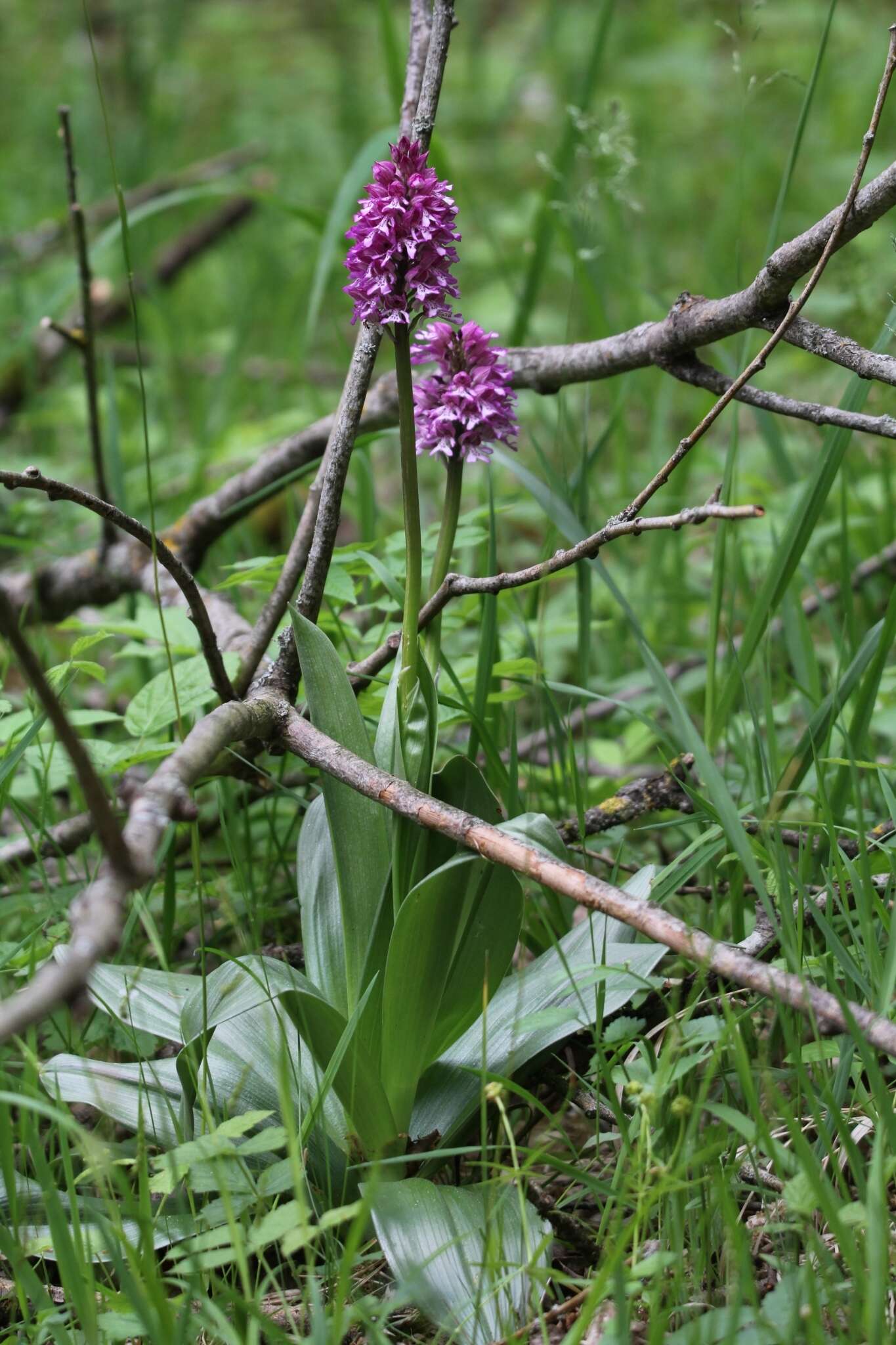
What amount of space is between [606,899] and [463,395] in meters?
0.53

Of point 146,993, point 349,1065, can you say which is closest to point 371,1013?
point 349,1065

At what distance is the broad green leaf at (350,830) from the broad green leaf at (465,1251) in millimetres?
203

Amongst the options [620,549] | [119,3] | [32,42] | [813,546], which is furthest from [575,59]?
[813,546]

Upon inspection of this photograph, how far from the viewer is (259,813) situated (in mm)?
1715

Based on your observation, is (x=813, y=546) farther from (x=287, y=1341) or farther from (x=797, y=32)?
(x=797, y=32)

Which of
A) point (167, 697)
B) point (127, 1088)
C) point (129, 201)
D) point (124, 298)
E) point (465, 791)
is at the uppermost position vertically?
point (129, 201)

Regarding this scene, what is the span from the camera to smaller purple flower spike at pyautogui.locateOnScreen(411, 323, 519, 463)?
1128mm

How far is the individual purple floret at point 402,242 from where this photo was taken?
99 cm

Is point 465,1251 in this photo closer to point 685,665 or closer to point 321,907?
point 321,907

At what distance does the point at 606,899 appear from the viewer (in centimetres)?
89

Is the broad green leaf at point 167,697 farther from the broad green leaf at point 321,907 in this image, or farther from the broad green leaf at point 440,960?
the broad green leaf at point 440,960

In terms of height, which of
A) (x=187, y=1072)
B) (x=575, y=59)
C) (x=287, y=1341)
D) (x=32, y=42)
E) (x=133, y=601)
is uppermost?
(x=32, y=42)

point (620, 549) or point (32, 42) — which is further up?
point (32, 42)

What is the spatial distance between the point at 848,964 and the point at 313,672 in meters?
0.57
